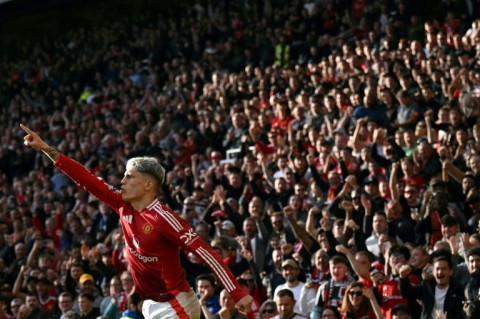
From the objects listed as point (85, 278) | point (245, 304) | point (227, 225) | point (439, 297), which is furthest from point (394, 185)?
point (245, 304)

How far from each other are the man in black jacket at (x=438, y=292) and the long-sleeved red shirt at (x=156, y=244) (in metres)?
3.46

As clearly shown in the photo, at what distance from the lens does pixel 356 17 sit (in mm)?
22281

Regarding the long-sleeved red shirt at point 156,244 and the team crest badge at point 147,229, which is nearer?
the long-sleeved red shirt at point 156,244

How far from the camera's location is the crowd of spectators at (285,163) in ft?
38.6

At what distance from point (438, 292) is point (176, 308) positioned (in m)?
3.67

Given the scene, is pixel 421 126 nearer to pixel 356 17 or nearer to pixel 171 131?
pixel 171 131

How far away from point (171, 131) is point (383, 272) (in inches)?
357

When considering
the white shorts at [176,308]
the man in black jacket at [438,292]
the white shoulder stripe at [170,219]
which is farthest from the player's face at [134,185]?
the man in black jacket at [438,292]

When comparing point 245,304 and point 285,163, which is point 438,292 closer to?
point 245,304

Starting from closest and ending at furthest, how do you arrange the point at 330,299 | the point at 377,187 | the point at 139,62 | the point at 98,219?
the point at 330,299, the point at 377,187, the point at 98,219, the point at 139,62

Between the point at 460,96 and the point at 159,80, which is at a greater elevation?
the point at 159,80

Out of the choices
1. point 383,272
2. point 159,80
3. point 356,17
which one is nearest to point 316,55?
point 356,17

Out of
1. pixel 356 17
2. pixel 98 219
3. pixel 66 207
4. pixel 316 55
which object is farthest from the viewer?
pixel 356 17

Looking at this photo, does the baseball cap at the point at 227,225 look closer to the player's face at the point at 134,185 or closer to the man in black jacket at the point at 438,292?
the man in black jacket at the point at 438,292
